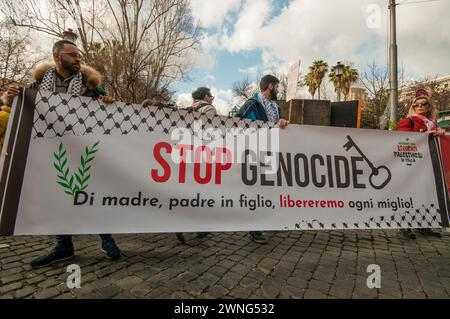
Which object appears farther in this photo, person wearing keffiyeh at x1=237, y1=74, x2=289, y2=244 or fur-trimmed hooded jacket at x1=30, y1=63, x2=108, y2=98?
person wearing keffiyeh at x1=237, y1=74, x2=289, y2=244

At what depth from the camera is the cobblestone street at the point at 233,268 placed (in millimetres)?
2105

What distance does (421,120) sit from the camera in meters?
3.93

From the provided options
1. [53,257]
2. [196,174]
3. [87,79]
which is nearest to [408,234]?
[196,174]

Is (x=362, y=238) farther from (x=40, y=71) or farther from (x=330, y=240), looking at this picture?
(x=40, y=71)

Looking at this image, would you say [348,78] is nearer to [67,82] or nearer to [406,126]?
[406,126]

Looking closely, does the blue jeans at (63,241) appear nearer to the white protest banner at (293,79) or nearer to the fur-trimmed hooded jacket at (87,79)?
the fur-trimmed hooded jacket at (87,79)

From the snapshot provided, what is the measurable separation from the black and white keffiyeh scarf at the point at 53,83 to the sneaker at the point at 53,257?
163cm

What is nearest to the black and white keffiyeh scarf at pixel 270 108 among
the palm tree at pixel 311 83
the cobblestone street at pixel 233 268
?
the cobblestone street at pixel 233 268

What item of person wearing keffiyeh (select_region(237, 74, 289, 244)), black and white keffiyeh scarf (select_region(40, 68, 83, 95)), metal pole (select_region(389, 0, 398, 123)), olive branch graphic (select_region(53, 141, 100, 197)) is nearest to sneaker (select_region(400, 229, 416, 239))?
person wearing keffiyeh (select_region(237, 74, 289, 244))

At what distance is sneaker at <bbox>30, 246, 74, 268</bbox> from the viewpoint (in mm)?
2471

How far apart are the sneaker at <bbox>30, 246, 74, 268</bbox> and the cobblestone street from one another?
76 millimetres

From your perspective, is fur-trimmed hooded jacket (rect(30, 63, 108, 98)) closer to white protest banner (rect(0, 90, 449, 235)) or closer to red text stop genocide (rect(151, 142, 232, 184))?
white protest banner (rect(0, 90, 449, 235))

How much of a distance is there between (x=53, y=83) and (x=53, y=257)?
5.88 ft
